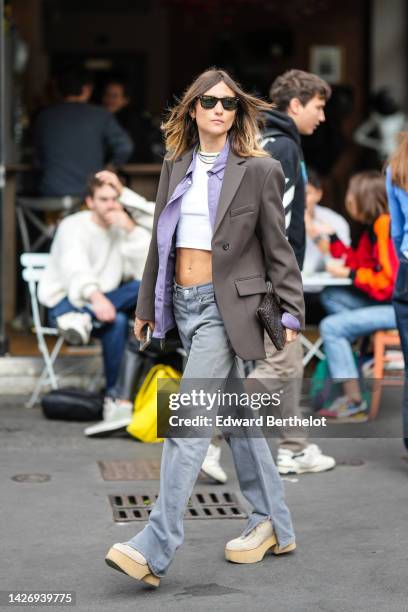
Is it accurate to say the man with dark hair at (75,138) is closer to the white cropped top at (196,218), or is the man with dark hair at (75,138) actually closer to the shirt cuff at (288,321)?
the white cropped top at (196,218)

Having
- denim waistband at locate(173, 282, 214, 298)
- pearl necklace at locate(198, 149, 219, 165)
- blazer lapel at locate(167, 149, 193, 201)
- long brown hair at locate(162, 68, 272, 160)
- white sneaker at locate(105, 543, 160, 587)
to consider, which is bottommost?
white sneaker at locate(105, 543, 160, 587)

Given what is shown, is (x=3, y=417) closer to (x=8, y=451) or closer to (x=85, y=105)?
(x=8, y=451)

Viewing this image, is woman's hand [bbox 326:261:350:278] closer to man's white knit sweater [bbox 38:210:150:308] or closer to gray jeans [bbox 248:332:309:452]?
man's white knit sweater [bbox 38:210:150:308]

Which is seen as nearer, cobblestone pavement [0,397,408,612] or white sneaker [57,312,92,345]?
cobblestone pavement [0,397,408,612]

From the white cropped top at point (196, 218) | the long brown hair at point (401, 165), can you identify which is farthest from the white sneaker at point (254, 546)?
the long brown hair at point (401, 165)

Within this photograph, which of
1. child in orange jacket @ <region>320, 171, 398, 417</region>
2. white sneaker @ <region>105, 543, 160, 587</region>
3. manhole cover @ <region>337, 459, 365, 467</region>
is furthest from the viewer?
child in orange jacket @ <region>320, 171, 398, 417</region>

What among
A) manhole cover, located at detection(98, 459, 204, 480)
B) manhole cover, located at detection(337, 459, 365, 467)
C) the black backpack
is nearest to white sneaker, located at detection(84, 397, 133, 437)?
the black backpack

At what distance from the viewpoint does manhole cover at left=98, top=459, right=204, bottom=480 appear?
6.12 m

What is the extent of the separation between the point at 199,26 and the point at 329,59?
251 centimetres

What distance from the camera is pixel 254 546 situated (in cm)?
471

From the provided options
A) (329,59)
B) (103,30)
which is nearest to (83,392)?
(329,59)

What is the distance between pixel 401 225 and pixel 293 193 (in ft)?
2.56

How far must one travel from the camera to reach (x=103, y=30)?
1661 cm

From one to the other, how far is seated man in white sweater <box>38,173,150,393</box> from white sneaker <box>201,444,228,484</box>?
147 centimetres
